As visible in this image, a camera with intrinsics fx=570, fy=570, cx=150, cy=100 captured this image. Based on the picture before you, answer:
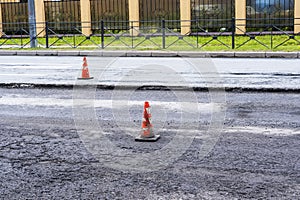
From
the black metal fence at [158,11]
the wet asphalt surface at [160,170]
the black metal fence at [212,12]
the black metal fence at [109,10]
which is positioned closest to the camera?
the wet asphalt surface at [160,170]

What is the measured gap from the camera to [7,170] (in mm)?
5184

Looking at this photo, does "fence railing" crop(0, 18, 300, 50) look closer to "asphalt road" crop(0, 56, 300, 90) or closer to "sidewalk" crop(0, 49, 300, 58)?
"sidewalk" crop(0, 49, 300, 58)

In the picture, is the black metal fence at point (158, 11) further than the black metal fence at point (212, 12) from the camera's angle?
Yes

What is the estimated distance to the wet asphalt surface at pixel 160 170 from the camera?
4.49m

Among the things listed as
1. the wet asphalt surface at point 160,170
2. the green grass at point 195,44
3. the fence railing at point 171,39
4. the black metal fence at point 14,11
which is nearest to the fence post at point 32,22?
the fence railing at point 171,39

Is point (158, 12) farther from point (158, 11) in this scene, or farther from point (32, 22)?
point (32, 22)

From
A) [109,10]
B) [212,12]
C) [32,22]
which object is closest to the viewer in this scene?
[32,22]

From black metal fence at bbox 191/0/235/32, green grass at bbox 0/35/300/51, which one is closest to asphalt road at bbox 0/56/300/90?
green grass at bbox 0/35/300/51

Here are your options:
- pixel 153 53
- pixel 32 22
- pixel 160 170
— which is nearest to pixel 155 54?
pixel 153 53

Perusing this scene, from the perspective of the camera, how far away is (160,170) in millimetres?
5059

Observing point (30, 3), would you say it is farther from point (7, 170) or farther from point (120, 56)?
point (7, 170)

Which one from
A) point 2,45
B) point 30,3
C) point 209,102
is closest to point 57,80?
point 209,102

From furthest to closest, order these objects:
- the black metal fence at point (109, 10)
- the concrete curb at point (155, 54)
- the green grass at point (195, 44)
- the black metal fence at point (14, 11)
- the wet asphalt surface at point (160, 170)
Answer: the black metal fence at point (14, 11) < the black metal fence at point (109, 10) < the green grass at point (195, 44) < the concrete curb at point (155, 54) < the wet asphalt surface at point (160, 170)

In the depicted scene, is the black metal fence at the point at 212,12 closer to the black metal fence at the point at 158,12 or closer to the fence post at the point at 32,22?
the black metal fence at the point at 158,12
